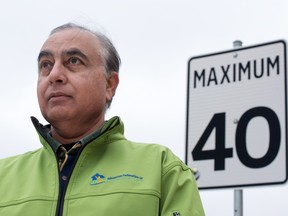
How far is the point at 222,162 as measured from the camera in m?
4.38

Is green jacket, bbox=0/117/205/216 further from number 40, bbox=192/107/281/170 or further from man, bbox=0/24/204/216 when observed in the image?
number 40, bbox=192/107/281/170

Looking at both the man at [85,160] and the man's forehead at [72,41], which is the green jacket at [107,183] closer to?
the man at [85,160]

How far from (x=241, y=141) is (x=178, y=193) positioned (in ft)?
6.02

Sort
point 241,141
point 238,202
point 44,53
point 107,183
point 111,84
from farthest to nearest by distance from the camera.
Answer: point 241,141
point 238,202
point 111,84
point 44,53
point 107,183

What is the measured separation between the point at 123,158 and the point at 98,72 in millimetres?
355

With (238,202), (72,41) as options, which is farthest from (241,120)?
(72,41)

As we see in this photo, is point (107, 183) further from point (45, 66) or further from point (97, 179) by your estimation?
point (45, 66)

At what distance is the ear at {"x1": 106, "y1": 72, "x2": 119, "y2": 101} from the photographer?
2971mm

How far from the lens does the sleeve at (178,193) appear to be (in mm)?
2547

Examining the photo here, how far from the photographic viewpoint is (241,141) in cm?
438

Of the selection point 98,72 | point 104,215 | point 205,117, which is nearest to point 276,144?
point 205,117

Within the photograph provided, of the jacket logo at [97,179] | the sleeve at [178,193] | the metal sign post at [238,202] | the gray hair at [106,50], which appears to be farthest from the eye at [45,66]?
the metal sign post at [238,202]

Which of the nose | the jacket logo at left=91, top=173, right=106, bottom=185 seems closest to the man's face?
the nose

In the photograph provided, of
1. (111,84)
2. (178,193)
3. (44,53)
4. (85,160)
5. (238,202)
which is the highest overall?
(44,53)
